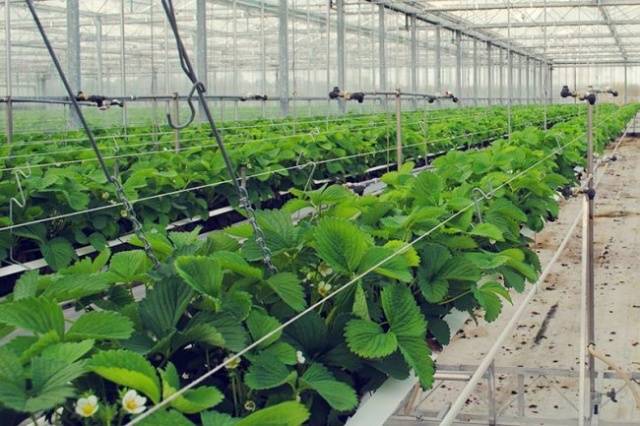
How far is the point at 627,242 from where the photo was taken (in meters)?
8.15

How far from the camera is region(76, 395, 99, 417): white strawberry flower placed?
1.26 m

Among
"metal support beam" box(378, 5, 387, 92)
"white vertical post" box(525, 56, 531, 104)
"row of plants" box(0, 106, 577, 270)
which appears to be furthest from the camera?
"white vertical post" box(525, 56, 531, 104)

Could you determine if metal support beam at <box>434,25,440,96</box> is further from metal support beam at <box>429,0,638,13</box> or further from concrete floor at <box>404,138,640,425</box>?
concrete floor at <box>404,138,640,425</box>

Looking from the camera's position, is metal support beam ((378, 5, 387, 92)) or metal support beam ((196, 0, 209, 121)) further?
metal support beam ((378, 5, 387, 92))

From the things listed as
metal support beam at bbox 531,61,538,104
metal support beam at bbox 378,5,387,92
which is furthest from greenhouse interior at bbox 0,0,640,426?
metal support beam at bbox 531,61,538,104

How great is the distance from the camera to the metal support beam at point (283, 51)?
1546cm

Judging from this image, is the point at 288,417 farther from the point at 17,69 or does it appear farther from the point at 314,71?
the point at 314,71

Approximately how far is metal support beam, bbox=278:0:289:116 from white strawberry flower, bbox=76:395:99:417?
14208mm

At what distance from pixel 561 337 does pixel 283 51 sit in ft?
36.3

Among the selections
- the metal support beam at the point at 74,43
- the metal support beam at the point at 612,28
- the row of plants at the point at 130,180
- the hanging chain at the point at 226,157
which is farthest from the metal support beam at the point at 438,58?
the hanging chain at the point at 226,157

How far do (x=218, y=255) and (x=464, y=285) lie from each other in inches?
25.0

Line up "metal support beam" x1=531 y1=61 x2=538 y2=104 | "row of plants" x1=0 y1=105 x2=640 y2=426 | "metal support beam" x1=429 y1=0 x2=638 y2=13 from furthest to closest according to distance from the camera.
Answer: "metal support beam" x1=531 y1=61 x2=538 y2=104
"metal support beam" x1=429 y1=0 x2=638 y2=13
"row of plants" x1=0 y1=105 x2=640 y2=426

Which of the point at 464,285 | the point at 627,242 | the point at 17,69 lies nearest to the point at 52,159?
the point at 464,285

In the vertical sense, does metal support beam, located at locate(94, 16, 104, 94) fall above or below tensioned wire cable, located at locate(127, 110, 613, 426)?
above
